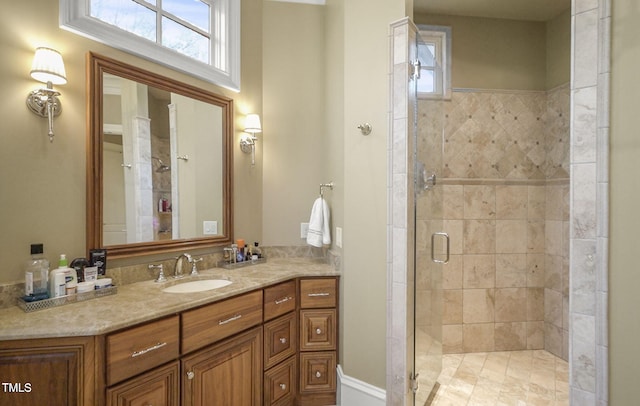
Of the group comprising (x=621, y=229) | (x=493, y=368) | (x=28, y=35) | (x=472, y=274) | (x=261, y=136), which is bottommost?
(x=493, y=368)

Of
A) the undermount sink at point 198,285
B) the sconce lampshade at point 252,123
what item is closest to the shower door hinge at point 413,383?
the undermount sink at point 198,285

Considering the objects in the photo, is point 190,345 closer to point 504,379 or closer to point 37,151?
point 37,151

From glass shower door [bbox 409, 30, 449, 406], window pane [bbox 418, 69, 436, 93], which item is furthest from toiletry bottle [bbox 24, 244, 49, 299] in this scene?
window pane [bbox 418, 69, 436, 93]

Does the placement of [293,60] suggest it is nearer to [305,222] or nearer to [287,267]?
[305,222]

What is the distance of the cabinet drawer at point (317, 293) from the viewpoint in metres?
2.28

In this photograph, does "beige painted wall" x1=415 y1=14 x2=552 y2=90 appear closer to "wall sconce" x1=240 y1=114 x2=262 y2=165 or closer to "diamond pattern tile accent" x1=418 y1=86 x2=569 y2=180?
"diamond pattern tile accent" x1=418 y1=86 x2=569 y2=180

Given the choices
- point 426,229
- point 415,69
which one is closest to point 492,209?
point 426,229

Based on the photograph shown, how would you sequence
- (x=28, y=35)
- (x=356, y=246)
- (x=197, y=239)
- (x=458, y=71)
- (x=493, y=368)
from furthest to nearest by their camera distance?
(x=458, y=71) < (x=493, y=368) < (x=197, y=239) < (x=356, y=246) < (x=28, y=35)

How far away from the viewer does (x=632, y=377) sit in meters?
1.20

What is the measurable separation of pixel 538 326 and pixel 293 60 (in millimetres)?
3358

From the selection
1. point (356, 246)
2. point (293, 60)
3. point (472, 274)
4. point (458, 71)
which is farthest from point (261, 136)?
point (472, 274)

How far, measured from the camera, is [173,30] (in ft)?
7.45

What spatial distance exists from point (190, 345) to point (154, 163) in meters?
1.18

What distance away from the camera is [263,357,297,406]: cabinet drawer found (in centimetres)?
205
